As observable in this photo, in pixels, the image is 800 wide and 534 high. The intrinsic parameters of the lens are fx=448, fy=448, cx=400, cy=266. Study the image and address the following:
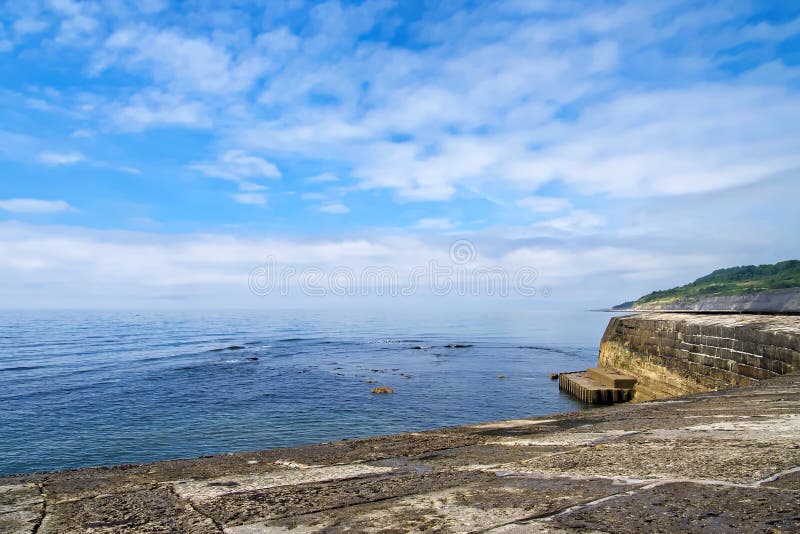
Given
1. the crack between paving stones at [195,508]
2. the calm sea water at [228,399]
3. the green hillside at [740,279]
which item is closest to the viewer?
the crack between paving stones at [195,508]

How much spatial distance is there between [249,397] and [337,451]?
2174cm

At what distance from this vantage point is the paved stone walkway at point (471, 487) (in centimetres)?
310

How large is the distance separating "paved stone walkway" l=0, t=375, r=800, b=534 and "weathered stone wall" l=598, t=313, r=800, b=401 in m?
8.09

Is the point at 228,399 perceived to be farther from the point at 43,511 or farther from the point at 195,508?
the point at 195,508

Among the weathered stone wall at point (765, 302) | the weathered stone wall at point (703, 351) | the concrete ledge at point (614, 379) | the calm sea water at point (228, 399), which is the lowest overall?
the calm sea water at point (228, 399)

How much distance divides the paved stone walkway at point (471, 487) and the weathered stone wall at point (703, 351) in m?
8.09

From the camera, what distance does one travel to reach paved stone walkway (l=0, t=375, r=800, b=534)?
10.2ft

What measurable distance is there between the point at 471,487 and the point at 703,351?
1660cm

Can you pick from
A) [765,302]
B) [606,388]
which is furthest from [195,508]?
[606,388]

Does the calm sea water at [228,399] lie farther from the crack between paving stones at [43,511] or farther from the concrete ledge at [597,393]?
the crack between paving stones at [43,511]

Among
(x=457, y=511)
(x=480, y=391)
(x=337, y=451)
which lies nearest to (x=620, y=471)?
(x=457, y=511)

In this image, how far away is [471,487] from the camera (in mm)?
3965

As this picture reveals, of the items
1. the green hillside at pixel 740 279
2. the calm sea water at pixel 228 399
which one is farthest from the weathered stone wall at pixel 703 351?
the green hillside at pixel 740 279

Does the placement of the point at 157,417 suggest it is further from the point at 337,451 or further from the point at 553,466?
the point at 553,466
